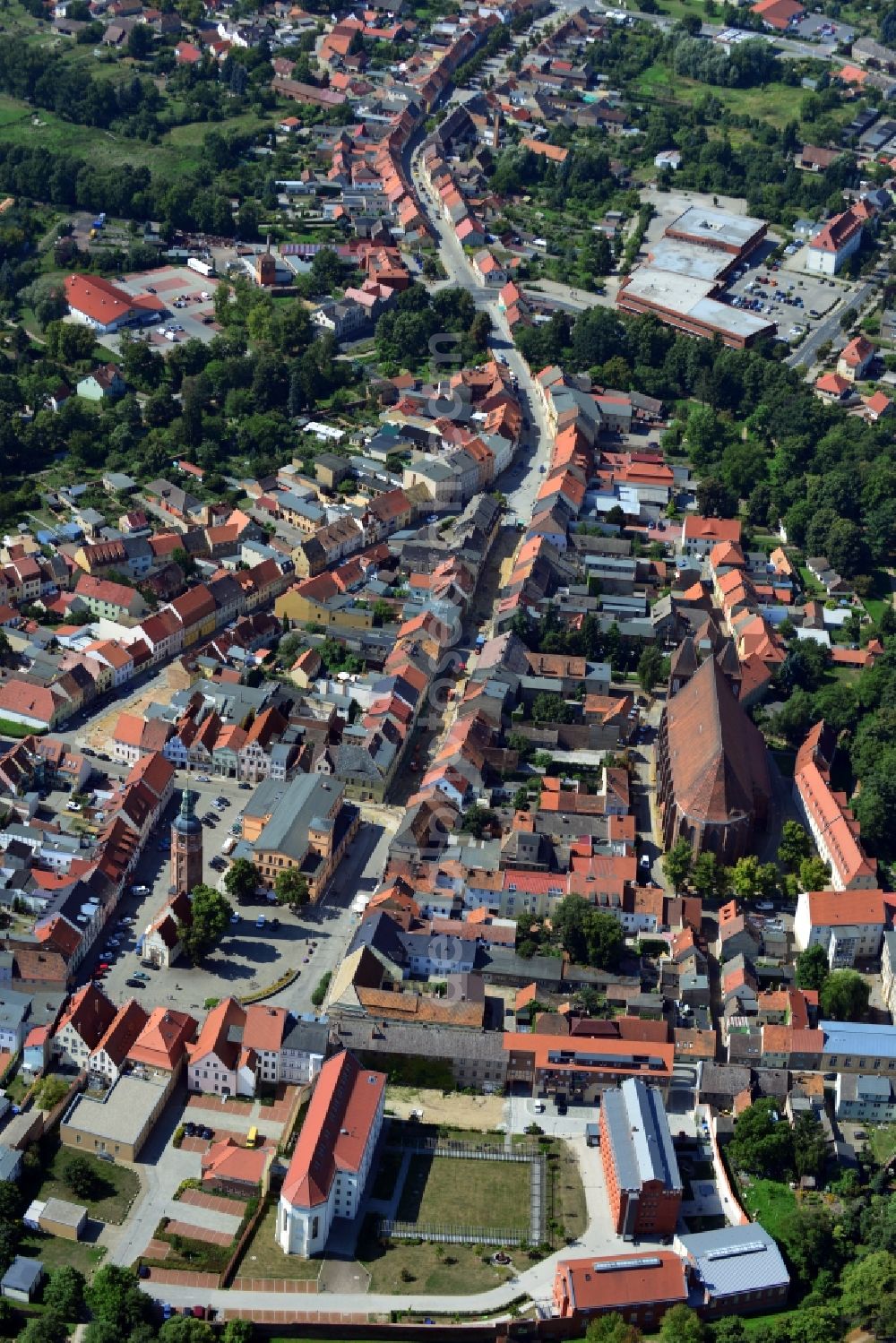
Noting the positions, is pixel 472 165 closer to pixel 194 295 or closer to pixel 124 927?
pixel 194 295

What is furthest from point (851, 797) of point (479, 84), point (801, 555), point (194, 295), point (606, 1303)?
point (479, 84)

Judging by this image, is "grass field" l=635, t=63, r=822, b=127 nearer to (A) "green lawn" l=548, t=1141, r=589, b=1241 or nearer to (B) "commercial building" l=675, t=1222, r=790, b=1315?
(A) "green lawn" l=548, t=1141, r=589, b=1241

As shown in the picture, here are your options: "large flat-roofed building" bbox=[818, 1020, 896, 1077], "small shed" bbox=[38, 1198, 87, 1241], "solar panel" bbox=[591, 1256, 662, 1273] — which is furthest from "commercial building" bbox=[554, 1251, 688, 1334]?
"small shed" bbox=[38, 1198, 87, 1241]

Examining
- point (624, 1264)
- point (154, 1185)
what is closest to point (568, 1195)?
point (624, 1264)

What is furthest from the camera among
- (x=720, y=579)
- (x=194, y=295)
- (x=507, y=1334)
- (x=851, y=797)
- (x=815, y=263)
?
(x=815, y=263)

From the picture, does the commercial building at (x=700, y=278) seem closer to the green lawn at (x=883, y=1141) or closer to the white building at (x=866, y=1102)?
the white building at (x=866, y=1102)

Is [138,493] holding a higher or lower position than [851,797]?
lower
